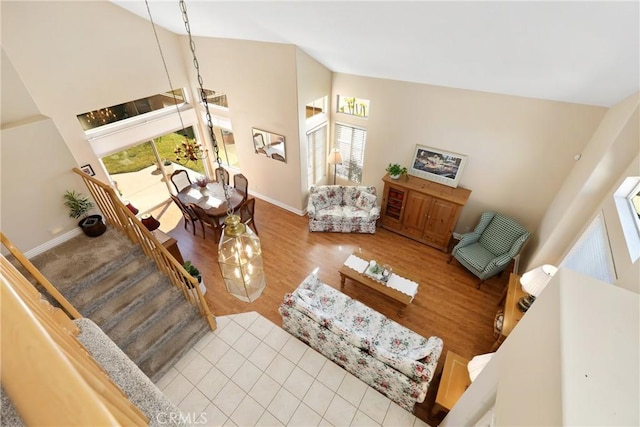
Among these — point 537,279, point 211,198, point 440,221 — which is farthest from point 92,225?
point 537,279

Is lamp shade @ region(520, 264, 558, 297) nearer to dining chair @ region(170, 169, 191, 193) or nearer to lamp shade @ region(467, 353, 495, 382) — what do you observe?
lamp shade @ region(467, 353, 495, 382)

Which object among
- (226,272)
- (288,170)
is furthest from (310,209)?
(226,272)

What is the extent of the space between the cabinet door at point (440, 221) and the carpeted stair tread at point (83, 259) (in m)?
4.95

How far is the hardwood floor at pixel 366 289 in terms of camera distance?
14.6ft

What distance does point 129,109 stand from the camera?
Answer: 17.9ft

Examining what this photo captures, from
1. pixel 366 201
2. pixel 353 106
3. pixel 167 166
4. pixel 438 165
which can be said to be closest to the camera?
pixel 438 165

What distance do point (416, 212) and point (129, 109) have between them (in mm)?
5884

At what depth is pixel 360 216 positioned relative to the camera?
601 cm

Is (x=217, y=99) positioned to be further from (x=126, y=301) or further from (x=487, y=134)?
(x=487, y=134)

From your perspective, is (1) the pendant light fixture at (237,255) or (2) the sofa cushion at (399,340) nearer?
(1) the pendant light fixture at (237,255)

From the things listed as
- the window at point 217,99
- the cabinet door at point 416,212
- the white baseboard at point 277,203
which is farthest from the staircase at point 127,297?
the cabinet door at point 416,212

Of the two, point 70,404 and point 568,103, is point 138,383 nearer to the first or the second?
point 70,404

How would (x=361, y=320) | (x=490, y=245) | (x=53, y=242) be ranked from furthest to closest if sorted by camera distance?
(x=490, y=245) < (x=361, y=320) < (x=53, y=242)

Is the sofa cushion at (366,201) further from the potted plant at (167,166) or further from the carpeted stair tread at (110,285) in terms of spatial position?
the potted plant at (167,166)
